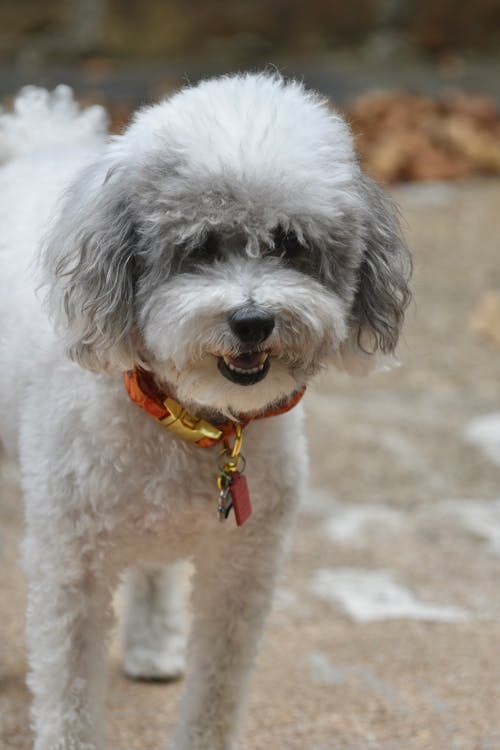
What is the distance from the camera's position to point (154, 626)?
168 inches

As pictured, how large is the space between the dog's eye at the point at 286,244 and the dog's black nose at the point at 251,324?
196 mm

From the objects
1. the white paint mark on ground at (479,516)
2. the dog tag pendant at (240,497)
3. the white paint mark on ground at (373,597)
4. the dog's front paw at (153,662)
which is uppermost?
the dog tag pendant at (240,497)

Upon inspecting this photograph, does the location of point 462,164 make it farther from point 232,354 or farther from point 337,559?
point 232,354

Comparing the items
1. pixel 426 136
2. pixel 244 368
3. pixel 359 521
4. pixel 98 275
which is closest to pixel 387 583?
pixel 359 521

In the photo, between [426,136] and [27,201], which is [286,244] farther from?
[426,136]

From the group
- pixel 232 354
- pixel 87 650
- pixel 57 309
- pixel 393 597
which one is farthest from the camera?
pixel 393 597

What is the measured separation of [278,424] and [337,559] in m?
1.98

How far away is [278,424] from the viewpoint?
10.5ft

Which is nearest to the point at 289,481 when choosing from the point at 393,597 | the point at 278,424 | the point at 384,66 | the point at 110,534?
the point at 278,424

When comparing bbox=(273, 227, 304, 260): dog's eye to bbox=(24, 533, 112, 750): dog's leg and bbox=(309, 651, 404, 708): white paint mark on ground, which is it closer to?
bbox=(24, 533, 112, 750): dog's leg

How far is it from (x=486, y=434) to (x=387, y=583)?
5.25 feet

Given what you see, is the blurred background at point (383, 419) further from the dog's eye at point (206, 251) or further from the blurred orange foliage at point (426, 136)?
the dog's eye at point (206, 251)

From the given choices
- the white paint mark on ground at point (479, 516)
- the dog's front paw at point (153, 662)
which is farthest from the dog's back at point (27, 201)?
the white paint mark on ground at point (479, 516)

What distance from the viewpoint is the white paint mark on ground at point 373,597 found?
460cm
